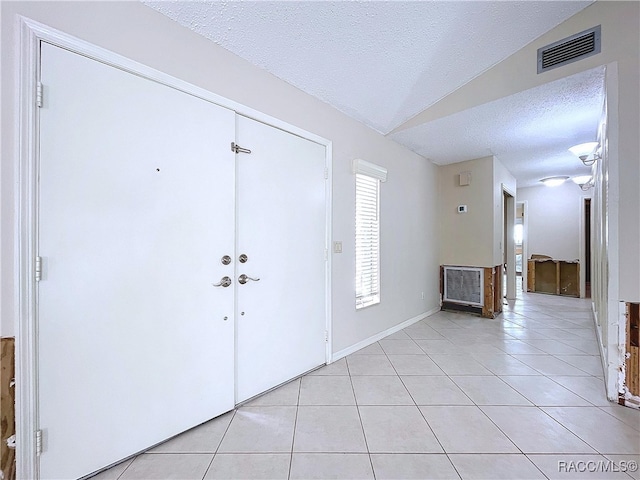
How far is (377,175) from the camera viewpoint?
3.21m

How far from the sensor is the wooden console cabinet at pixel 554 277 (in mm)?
Answer: 6012

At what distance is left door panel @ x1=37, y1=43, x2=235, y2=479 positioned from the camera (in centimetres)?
129

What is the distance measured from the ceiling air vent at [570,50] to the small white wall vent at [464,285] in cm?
286

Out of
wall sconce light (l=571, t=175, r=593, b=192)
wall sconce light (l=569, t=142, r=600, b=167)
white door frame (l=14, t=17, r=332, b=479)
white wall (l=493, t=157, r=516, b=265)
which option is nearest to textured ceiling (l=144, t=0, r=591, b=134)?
white door frame (l=14, t=17, r=332, b=479)

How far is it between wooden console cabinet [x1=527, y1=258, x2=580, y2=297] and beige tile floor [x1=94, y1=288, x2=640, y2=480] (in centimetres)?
420

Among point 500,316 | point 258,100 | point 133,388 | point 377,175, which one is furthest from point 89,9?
point 500,316

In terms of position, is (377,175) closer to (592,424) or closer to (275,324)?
(275,324)

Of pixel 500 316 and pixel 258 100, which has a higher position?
pixel 258 100

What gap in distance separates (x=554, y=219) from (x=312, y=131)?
6812 millimetres

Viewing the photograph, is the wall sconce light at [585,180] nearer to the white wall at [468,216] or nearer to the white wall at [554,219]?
the white wall at [554,219]

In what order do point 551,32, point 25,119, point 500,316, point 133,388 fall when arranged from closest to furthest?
point 25,119 < point 133,388 < point 551,32 < point 500,316

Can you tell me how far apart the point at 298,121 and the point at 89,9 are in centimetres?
142

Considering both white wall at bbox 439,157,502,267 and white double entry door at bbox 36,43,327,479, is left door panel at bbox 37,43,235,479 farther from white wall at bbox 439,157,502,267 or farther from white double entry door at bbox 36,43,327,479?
white wall at bbox 439,157,502,267

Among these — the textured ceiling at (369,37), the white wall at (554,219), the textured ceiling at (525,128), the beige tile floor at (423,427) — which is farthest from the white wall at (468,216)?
the white wall at (554,219)
